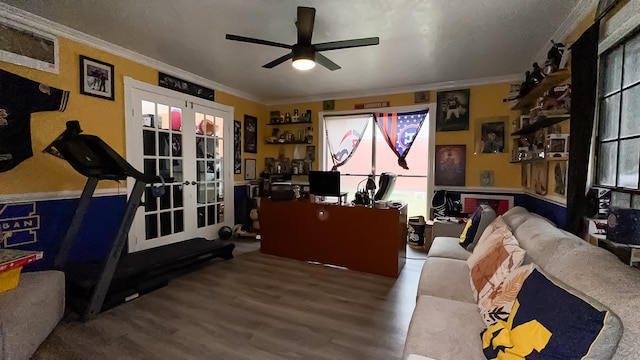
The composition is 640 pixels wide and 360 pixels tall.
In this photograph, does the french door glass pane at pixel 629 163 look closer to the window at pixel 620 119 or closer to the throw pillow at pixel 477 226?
the window at pixel 620 119

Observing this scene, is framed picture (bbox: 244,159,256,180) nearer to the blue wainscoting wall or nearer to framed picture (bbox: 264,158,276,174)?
framed picture (bbox: 264,158,276,174)

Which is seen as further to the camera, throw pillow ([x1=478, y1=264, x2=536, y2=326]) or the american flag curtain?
the american flag curtain

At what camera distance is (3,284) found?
1875mm

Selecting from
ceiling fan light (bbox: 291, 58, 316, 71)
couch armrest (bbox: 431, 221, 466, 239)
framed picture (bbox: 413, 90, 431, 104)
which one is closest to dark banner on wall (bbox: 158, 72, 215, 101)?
ceiling fan light (bbox: 291, 58, 316, 71)

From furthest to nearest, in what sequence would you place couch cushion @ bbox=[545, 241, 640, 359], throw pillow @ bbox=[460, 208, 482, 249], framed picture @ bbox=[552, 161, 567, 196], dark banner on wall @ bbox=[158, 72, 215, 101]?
dark banner on wall @ bbox=[158, 72, 215, 101] < throw pillow @ bbox=[460, 208, 482, 249] < framed picture @ bbox=[552, 161, 567, 196] < couch cushion @ bbox=[545, 241, 640, 359]

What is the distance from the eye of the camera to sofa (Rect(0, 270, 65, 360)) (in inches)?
65.6

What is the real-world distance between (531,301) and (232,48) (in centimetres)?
341

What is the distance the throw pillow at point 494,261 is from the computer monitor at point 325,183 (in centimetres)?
Answer: 201

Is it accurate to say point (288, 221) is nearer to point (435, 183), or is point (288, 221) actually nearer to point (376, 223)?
point (376, 223)

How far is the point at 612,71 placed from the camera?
6.03 feet

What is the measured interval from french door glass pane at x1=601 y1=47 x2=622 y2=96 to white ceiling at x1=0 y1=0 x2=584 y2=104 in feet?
2.13

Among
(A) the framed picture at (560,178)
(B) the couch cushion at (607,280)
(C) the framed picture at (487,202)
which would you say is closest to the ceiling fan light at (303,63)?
(B) the couch cushion at (607,280)

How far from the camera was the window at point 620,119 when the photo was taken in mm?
1616

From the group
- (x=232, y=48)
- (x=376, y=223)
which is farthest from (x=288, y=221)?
(x=232, y=48)
